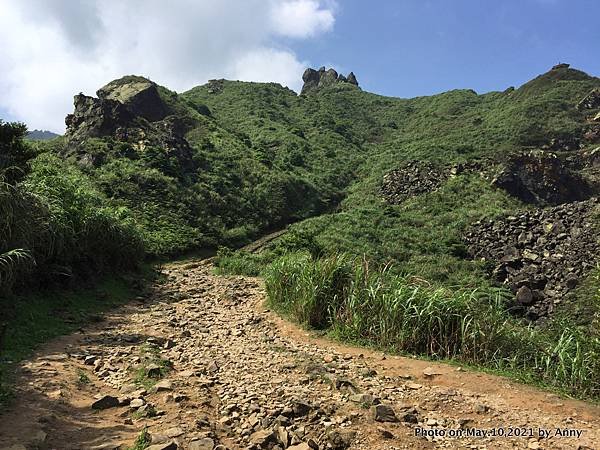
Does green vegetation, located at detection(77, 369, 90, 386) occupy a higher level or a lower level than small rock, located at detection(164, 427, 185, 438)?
lower

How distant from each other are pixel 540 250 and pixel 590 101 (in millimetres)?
39687

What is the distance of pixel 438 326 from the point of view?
7883mm

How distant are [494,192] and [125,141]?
28.8 metres

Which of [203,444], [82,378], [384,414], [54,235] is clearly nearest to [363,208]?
[54,235]

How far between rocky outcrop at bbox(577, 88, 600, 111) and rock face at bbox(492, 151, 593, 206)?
1652 cm

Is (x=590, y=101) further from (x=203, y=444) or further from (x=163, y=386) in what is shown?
(x=203, y=444)

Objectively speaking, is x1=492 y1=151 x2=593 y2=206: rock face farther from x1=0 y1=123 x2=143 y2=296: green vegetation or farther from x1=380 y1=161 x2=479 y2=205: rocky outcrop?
x1=0 y1=123 x2=143 y2=296: green vegetation

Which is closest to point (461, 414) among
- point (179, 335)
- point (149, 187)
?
point (179, 335)

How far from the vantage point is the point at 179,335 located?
9.23 m

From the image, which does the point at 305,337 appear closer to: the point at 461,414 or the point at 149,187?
the point at 461,414

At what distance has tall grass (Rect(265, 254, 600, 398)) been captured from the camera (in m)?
6.57

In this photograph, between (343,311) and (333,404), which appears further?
(343,311)

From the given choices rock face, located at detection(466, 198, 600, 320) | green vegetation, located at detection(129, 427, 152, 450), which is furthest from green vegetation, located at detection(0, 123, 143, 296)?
rock face, located at detection(466, 198, 600, 320)

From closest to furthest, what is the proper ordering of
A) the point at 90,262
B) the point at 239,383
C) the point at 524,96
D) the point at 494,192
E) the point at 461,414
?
the point at 461,414 < the point at 239,383 < the point at 90,262 < the point at 494,192 < the point at 524,96
